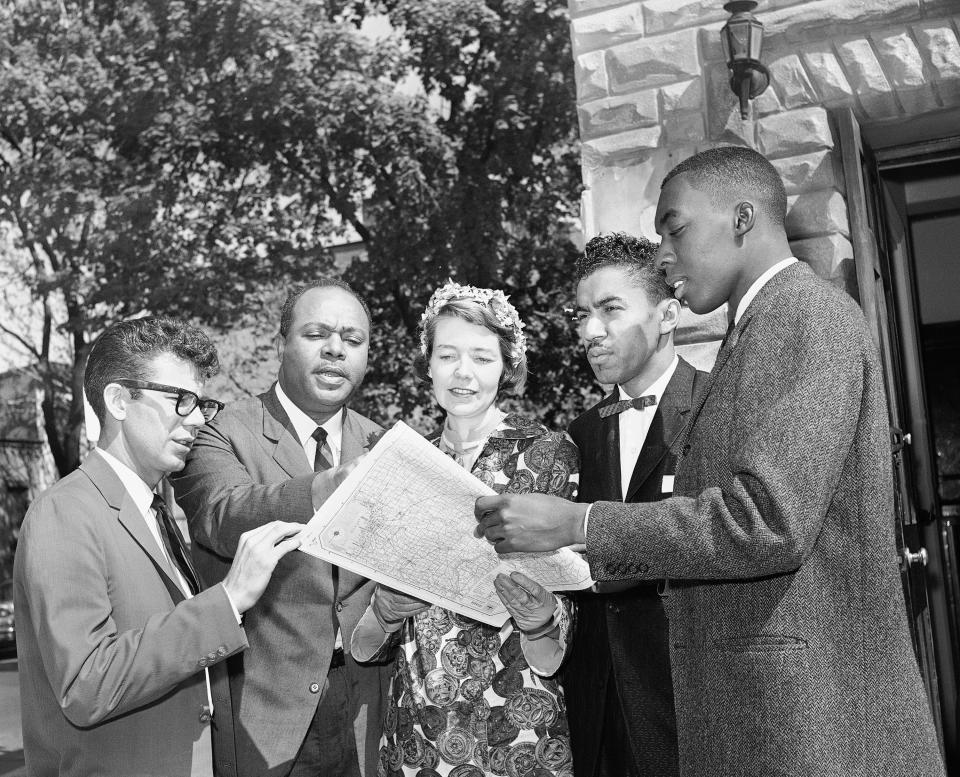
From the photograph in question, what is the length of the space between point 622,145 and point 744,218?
2.99 m

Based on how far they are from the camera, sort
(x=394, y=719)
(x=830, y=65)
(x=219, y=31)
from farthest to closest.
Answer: (x=219, y=31) < (x=830, y=65) < (x=394, y=719)

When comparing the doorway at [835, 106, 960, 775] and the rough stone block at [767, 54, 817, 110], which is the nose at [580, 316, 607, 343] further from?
the rough stone block at [767, 54, 817, 110]

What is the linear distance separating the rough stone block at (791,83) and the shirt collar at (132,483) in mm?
3479

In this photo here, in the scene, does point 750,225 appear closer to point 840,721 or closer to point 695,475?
point 695,475

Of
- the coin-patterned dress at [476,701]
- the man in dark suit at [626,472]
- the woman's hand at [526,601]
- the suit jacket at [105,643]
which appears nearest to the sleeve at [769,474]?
the woman's hand at [526,601]

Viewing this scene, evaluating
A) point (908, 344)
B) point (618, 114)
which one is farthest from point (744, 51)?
point (908, 344)

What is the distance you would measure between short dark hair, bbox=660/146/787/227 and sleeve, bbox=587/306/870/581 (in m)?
0.36

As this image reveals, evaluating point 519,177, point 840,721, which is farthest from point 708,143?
point 519,177

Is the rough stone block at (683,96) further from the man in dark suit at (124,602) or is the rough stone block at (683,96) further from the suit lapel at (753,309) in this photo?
the man in dark suit at (124,602)

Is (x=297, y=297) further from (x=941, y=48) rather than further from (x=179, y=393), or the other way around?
(x=941, y=48)

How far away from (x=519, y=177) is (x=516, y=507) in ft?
37.0

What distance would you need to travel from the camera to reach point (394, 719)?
291 centimetres

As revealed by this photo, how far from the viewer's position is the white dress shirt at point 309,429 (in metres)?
3.39

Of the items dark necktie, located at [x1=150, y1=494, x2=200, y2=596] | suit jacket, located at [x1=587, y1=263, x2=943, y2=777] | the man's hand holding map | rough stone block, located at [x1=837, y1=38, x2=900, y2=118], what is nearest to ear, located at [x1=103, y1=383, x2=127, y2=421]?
dark necktie, located at [x1=150, y1=494, x2=200, y2=596]
